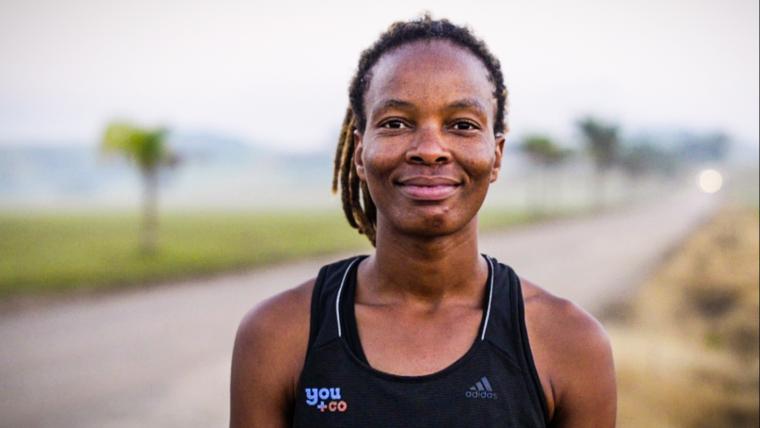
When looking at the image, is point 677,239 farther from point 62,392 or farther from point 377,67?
point 377,67

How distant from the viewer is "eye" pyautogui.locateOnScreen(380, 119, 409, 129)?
213cm

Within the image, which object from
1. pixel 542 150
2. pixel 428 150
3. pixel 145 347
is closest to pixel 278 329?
pixel 428 150

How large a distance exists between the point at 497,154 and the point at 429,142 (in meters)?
0.37

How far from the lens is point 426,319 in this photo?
2.25 metres

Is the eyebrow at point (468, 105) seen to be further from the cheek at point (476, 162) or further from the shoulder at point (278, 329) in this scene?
the shoulder at point (278, 329)

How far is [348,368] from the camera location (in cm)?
204

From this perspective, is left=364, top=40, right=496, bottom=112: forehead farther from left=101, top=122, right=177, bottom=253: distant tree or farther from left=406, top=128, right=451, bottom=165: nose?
left=101, top=122, right=177, bottom=253: distant tree

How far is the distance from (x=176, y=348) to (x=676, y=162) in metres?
155

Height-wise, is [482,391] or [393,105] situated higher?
[393,105]

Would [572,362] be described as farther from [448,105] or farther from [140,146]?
[140,146]

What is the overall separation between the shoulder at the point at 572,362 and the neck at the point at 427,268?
9.0 inches

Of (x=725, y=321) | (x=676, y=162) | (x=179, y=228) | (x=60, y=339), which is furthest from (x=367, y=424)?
(x=676, y=162)

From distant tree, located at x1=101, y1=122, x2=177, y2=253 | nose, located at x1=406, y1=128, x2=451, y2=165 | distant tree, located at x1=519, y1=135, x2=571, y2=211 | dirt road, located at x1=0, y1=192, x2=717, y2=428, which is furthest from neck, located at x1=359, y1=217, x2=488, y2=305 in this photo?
distant tree, located at x1=519, y1=135, x2=571, y2=211

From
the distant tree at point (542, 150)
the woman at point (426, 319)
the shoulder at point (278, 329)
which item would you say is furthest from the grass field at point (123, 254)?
the distant tree at point (542, 150)
